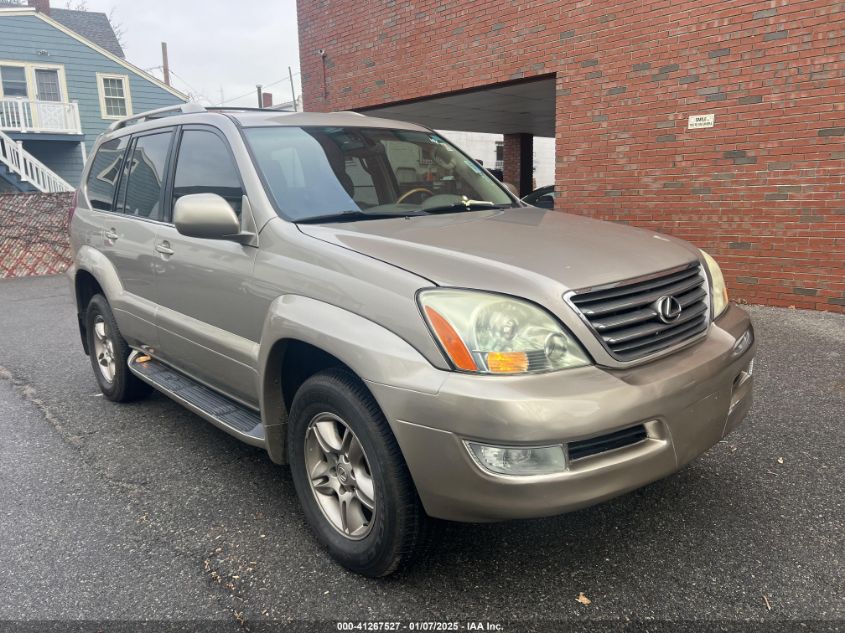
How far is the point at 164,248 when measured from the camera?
12.2ft

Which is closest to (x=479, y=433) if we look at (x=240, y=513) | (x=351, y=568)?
(x=351, y=568)

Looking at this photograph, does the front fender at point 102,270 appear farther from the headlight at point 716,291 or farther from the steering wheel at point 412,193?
the headlight at point 716,291

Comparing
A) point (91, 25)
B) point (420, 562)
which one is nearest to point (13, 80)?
point (91, 25)

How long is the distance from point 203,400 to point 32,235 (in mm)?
11084

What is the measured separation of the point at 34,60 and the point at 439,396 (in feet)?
78.2

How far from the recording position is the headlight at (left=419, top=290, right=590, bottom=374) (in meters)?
2.17

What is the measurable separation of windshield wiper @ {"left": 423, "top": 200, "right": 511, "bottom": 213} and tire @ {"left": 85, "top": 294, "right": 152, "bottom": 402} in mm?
2497

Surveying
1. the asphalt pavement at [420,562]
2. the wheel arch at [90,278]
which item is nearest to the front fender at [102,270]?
the wheel arch at [90,278]

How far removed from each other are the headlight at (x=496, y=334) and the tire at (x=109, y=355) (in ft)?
10.2

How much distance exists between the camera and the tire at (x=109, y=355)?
4520mm

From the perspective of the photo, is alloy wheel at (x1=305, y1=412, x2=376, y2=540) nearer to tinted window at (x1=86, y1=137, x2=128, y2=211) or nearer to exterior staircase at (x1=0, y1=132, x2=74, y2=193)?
tinted window at (x1=86, y1=137, x2=128, y2=211)

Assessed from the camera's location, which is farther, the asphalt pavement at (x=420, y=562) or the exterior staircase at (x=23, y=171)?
the exterior staircase at (x=23, y=171)

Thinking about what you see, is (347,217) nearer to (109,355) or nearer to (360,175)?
(360,175)

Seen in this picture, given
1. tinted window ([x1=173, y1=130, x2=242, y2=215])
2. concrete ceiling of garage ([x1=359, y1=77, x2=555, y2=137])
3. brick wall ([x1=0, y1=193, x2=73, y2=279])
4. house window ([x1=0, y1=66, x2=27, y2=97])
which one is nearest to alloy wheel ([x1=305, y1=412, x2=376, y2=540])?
tinted window ([x1=173, y1=130, x2=242, y2=215])
